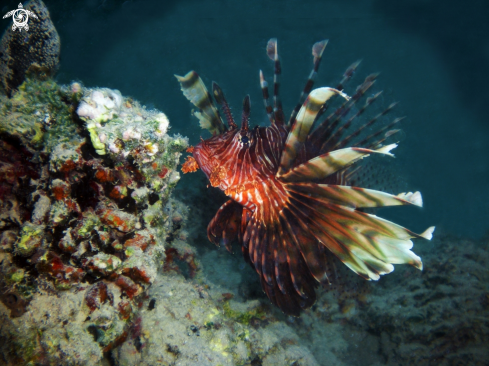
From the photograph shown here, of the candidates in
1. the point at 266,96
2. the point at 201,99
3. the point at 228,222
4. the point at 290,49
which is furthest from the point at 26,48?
the point at 290,49

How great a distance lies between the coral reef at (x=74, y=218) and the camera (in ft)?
5.94

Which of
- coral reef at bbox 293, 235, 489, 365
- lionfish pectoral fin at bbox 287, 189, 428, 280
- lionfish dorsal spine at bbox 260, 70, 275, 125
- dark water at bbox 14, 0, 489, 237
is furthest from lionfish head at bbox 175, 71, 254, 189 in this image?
dark water at bbox 14, 0, 489, 237

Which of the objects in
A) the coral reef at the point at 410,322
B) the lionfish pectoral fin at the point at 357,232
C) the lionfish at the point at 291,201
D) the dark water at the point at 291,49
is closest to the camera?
the lionfish pectoral fin at the point at 357,232

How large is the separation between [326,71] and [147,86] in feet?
57.4

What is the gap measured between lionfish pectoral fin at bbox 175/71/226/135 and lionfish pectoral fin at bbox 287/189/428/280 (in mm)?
1438

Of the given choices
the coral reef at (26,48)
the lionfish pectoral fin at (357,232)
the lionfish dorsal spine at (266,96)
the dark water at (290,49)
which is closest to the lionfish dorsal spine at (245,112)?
the lionfish dorsal spine at (266,96)

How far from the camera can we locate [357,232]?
238cm

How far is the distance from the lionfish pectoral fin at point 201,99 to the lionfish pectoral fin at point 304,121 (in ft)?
4.08

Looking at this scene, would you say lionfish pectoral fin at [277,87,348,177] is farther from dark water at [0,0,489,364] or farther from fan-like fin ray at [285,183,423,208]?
dark water at [0,0,489,364]

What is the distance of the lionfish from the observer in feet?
7.45

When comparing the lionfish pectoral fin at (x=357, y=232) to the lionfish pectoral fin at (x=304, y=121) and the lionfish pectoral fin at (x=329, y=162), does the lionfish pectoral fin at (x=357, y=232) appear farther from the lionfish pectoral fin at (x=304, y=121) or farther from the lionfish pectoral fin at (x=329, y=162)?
the lionfish pectoral fin at (x=304, y=121)

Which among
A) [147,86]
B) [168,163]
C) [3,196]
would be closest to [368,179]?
[168,163]

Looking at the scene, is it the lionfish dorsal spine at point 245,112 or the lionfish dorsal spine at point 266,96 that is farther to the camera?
the lionfish dorsal spine at point 266,96

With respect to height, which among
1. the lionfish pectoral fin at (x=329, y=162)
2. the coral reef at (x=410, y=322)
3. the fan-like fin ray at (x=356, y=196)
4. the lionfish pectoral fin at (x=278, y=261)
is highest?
the lionfish pectoral fin at (x=329, y=162)
